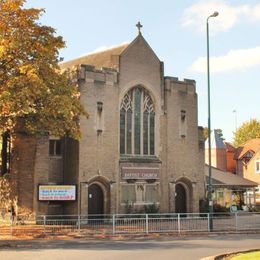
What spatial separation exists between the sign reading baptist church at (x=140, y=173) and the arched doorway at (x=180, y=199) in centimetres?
324

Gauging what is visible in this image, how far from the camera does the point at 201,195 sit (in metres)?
40.4

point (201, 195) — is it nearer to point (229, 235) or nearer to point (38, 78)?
point (229, 235)

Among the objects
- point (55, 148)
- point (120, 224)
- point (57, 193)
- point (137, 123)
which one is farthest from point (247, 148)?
point (57, 193)

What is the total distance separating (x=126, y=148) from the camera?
3638 cm

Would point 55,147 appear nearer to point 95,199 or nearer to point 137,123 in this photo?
point 95,199

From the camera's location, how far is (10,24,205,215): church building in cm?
3338

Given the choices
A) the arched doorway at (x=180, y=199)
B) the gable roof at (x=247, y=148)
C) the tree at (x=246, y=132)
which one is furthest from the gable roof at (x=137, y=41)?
the tree at (x=246, y=132)

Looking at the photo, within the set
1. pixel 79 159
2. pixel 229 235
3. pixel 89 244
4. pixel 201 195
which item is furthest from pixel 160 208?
pixel 89 244

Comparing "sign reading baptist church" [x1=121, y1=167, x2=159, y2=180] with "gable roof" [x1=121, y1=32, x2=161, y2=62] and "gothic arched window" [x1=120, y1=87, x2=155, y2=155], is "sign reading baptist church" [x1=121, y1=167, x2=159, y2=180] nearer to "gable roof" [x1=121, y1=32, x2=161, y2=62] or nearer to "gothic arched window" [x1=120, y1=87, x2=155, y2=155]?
"gothic arched window" [x1=120, y1=87, x2=155, y2=155]

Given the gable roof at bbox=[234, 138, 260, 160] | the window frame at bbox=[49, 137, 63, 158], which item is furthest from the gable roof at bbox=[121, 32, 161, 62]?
the gable roof at bbox=[234, 138, 260, 160]

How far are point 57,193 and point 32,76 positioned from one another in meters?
10.0

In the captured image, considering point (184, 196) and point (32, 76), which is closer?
point (32, 76)

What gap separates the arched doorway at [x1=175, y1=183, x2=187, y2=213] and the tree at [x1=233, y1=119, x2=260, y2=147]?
192ft

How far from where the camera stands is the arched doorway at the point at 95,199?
34.7 meters
